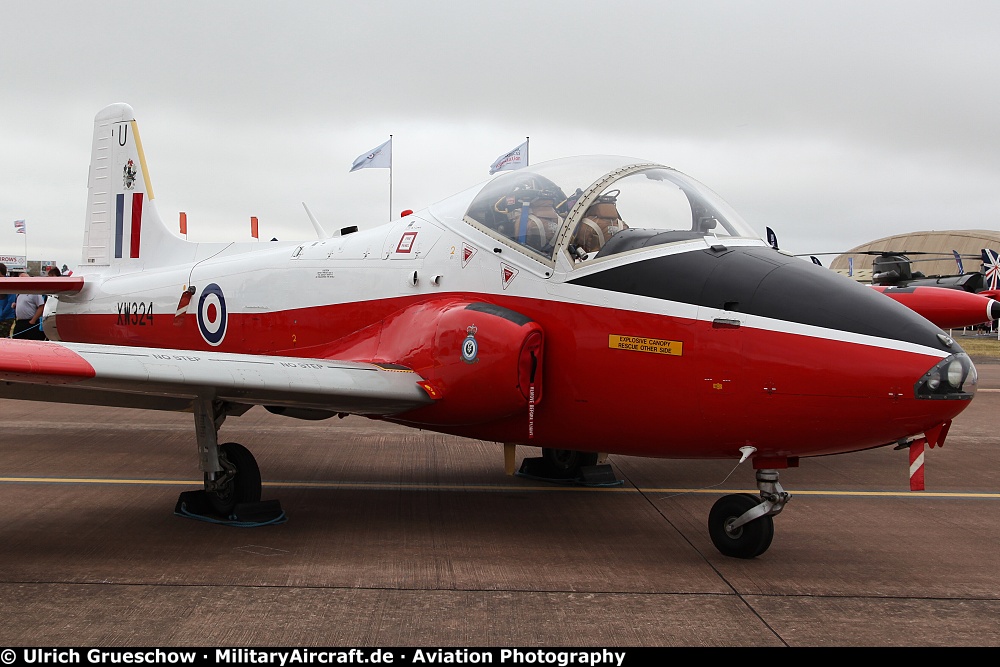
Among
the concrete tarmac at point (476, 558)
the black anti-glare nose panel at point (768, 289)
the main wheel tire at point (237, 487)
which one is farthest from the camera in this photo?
the main wheel tire at point (237, 487)

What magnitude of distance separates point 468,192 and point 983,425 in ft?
31.1

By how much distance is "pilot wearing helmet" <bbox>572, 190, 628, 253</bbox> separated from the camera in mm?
6219

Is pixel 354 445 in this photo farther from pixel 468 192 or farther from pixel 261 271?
pixel 468 192

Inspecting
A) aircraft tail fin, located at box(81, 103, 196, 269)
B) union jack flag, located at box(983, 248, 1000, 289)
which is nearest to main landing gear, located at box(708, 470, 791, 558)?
aircraft tail fin, located at box(81, 103, 196, 269)

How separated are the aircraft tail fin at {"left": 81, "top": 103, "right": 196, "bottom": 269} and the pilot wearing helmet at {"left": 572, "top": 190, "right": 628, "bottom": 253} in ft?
18.9

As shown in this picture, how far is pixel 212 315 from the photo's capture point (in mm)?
8586

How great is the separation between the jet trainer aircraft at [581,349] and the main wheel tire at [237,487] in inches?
0.6

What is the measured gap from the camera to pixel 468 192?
23.6 ft

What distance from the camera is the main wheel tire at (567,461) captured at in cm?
856

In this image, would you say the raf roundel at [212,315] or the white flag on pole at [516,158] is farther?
the white flag on pole at [516,158]

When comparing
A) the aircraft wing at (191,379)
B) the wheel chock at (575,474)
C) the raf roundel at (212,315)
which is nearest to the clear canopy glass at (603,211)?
the aircraft wing at (191,379)

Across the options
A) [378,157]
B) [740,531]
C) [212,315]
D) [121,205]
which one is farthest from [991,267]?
[212,315]

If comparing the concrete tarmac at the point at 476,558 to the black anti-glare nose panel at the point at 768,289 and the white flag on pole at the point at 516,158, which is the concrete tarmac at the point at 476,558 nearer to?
the black anti-glare nose panel at the point at 768,289

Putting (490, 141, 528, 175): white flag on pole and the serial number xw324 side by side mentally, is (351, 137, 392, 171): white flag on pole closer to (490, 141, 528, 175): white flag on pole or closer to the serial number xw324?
(490, 141, 528, 175): white flag on pole
